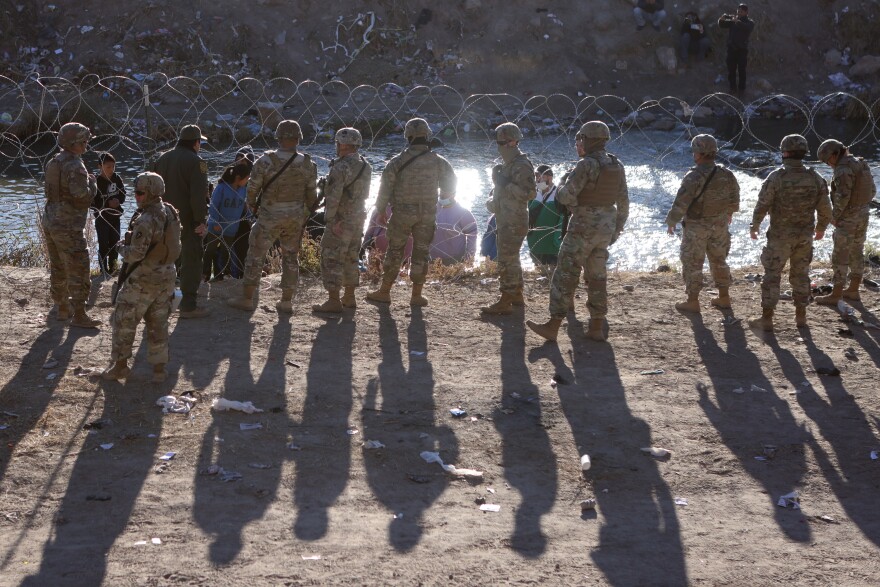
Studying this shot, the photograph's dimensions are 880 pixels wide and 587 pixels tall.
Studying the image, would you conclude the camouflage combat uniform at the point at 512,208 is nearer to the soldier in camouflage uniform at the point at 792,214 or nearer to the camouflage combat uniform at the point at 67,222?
the soldier in camouflage uniform at the point at 792,214

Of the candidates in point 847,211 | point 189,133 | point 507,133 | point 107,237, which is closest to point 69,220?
point 189,133

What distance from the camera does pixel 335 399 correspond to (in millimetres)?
6176

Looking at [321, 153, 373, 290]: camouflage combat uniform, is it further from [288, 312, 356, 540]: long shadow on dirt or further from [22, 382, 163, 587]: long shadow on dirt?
[22, 382, 163, 587]: long shadow on dirt

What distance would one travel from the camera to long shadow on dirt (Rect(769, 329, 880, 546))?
5.12 meters

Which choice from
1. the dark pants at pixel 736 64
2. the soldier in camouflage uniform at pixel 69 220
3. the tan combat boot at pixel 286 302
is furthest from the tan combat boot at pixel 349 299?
the dark pants at pixel 736 64

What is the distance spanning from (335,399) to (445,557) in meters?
1.88

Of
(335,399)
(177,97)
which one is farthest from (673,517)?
(177,97)

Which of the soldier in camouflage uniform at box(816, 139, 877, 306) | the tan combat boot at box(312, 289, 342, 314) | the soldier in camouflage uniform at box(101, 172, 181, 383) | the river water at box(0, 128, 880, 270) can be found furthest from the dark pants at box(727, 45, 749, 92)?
the soldier in camouflage uniform at box(101, 172, 181, 383)

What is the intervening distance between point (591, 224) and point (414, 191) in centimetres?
134

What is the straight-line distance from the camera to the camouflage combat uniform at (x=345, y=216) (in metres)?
7.32

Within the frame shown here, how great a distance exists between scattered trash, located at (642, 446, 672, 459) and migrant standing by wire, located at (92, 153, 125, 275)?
4.84m

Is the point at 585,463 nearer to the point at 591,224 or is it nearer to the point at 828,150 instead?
the point at 591,224

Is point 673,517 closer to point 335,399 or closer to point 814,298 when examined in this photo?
point 335,399

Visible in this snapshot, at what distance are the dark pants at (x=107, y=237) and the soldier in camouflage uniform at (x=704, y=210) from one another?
4.72 meters
